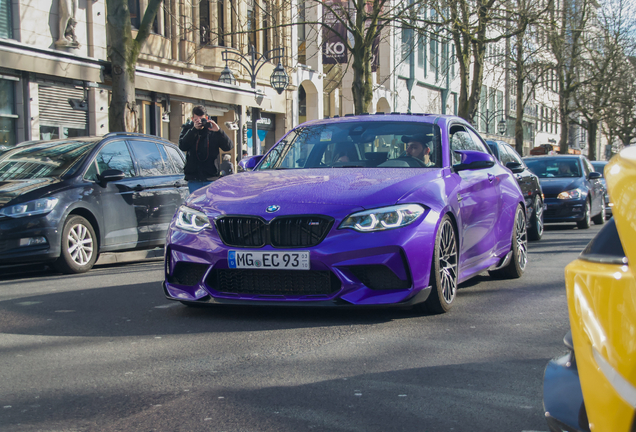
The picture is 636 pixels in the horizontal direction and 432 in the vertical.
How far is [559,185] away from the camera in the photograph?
694 inches

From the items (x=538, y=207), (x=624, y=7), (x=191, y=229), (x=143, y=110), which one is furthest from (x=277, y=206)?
(x=624, y=7)

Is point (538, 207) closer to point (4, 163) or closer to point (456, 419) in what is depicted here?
point (4, 163)

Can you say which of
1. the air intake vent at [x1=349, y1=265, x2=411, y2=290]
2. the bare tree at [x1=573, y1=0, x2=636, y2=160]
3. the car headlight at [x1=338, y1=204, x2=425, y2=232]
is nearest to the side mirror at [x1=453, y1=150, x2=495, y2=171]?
the car headlight at [x1=338, y1=204, x2=425, y2=232]

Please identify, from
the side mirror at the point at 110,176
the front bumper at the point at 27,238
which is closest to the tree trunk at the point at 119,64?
the side mirror at the point at 110,176

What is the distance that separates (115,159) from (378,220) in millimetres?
5856

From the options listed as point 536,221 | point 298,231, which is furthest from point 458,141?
point 536,221

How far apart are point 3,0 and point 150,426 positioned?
62.7ft

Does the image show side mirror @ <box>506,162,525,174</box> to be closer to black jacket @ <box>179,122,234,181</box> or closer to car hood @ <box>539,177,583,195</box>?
black jacket @ <box>179,122,234,181</box>

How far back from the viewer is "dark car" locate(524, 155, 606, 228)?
17328mm

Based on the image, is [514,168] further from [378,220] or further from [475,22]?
[475,22]

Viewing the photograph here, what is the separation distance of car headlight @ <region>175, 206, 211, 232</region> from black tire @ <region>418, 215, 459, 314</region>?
5.36 feet

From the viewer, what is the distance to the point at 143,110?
26078mm

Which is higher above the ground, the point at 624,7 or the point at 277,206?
the point at 624,7

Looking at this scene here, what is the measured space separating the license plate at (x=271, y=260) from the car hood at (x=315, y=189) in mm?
306
